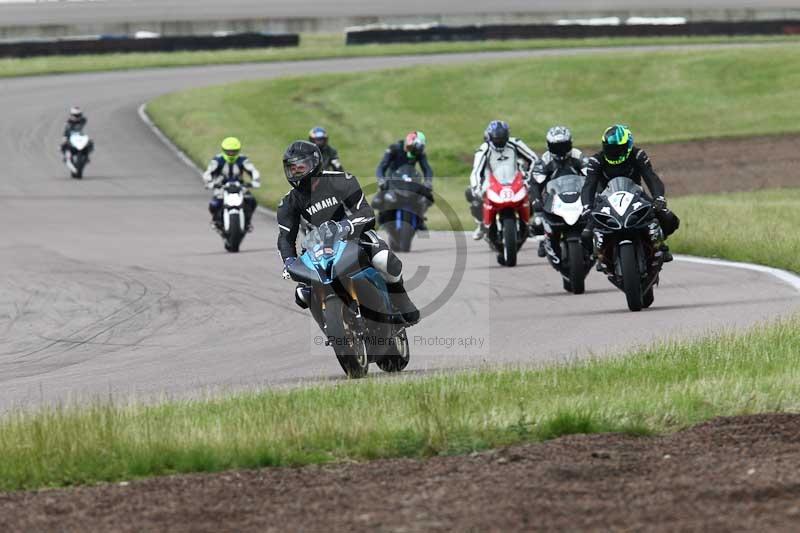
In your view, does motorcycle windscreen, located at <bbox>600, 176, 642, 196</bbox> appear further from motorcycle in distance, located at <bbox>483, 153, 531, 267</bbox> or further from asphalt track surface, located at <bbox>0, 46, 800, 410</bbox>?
motorcycle in distance, located at <bbox>483, 153, 531, 267</bbox>

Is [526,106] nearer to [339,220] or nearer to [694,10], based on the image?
[694,10]

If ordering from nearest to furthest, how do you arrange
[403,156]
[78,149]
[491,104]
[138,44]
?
[403,156] < [78,149] < [491,104] < [138,44]

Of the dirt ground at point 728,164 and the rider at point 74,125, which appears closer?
the dirt ground at point 728,164

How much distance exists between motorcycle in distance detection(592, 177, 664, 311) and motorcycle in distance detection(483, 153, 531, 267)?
14.2ft

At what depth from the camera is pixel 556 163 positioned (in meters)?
17.4

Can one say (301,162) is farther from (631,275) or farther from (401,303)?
(631,275)

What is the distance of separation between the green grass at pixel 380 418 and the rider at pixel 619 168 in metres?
4.54

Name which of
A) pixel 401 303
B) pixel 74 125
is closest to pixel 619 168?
pixel 401 303

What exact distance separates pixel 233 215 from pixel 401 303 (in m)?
12.2

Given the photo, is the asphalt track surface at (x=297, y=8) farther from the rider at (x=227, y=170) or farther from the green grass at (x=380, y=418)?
the green grass at (x=380, y=418)

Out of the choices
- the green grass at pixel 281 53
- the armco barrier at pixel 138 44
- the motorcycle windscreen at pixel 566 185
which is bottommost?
the motorcycle windscreen at pixel 566 185

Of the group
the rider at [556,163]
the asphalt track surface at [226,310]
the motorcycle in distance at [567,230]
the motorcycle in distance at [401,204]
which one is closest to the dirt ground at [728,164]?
the asphalt track surface at [226,310]

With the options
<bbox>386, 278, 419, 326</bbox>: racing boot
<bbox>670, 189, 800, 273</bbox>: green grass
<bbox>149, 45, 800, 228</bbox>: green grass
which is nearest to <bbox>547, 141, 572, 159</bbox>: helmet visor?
<bbox>670, 189, 800, 273</bbox>: green grass

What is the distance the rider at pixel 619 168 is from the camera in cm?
1464
